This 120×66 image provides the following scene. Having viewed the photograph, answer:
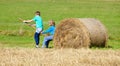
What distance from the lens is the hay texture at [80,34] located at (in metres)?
17.9

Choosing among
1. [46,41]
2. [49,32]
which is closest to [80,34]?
[46,41]

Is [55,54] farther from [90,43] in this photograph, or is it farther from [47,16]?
[47,16]

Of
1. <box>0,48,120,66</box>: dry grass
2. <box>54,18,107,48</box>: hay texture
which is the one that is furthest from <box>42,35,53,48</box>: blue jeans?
<box>0,48,120,66</box>: dry grass

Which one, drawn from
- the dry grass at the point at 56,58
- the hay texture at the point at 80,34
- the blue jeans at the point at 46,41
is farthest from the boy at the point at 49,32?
the dry grass at the point at 56,58

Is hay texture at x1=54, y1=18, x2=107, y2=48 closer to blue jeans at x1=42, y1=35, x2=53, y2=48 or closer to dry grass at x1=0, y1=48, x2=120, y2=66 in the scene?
blue jeans at x1=42, y1=35, x2=53, y2=48

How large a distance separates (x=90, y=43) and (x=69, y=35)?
1485mm

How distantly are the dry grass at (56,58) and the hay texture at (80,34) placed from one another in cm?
268

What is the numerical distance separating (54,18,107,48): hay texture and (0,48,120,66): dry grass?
2680mm

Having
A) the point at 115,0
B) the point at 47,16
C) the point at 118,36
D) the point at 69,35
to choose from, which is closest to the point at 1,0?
the point at 115,0

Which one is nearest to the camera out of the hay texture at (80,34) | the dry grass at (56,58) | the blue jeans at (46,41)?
the dry grass at (56,58)

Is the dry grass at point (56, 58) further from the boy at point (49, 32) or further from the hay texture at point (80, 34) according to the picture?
the boy at point (49, 32)

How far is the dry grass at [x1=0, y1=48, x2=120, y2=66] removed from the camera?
39.7 ft

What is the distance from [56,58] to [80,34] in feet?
16.9

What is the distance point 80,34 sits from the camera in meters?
18.3
